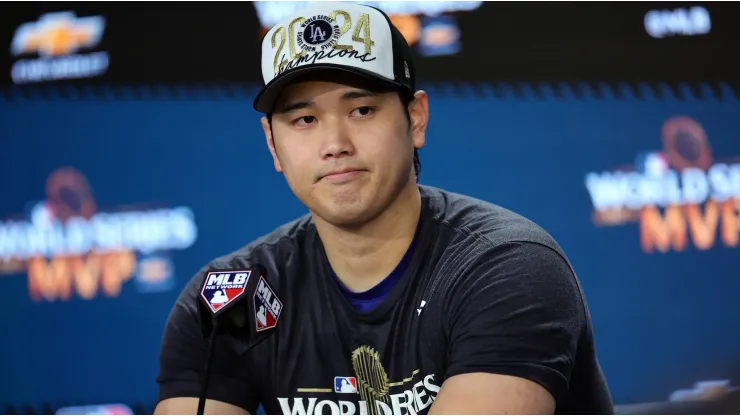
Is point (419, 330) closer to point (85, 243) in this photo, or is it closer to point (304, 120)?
point (304, 120)

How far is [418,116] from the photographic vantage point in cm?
169

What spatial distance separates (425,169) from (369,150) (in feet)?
3.76

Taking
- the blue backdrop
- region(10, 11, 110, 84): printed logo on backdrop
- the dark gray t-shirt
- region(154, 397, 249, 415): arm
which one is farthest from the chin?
region(10, 11, 110, 84): printed logo on backdrop

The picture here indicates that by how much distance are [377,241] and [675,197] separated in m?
1.28

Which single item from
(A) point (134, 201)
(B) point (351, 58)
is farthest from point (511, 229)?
(A) point (134, 201)

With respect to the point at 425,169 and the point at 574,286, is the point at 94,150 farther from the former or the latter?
the point at 574,286

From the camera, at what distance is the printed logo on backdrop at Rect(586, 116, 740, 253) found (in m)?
2.54

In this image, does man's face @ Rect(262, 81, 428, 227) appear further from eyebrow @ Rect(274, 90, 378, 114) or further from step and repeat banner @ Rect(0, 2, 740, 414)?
step and repeat banner @ Rect(0, 2, 740, 414)

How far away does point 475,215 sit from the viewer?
5.29 feet

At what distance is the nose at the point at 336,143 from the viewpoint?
1.50 metres

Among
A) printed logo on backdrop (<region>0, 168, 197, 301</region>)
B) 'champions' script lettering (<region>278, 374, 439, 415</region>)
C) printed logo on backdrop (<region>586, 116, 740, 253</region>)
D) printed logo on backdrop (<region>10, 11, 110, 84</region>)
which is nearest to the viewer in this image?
'champions' script lettering (<region>278, 374, 439, 415</region>)

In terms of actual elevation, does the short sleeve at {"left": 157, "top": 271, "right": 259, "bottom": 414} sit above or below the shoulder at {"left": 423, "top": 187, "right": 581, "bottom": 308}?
below


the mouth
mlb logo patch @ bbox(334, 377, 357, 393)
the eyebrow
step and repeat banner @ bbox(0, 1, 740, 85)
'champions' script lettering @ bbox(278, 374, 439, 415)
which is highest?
step and repeat banner @ bbox(0, 1, 740, 85)

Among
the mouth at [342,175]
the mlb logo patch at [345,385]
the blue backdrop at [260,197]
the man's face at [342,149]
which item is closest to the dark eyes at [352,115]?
the man's face at [342,149]
